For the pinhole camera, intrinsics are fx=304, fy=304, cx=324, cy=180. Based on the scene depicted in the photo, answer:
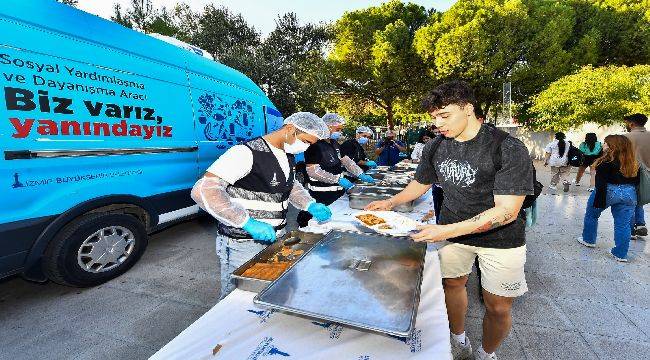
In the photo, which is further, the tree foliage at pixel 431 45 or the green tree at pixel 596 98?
the tree foliage at pixel 431 45

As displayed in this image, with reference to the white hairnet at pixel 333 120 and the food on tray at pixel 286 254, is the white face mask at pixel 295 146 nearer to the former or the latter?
the food on tray at pixel 286 254

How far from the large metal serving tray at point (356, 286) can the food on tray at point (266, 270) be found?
0.26 ft

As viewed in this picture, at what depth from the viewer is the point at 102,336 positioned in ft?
8.59

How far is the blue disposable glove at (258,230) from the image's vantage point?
1.90 m

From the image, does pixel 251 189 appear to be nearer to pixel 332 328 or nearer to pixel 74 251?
pixel 332 328

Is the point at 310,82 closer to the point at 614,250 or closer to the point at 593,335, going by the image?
the point at 614,250

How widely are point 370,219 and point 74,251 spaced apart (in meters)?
2.96

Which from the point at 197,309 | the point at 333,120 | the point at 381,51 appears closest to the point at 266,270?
the point at 197,309

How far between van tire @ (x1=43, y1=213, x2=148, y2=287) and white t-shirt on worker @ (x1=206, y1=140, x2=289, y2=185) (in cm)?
218

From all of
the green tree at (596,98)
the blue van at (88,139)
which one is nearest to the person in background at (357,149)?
the blue van at (88,139)

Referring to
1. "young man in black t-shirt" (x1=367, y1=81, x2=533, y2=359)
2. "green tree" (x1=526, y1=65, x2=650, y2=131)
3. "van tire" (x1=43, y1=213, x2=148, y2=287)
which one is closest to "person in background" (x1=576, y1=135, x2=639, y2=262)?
"young man in black t-shirt" (x1=367, y1=81, x2=533, y2=359)

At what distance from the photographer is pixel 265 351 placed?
3.65 feet

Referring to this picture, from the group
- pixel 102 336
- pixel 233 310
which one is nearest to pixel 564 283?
pixel 233 310

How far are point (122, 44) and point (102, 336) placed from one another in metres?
2.89
